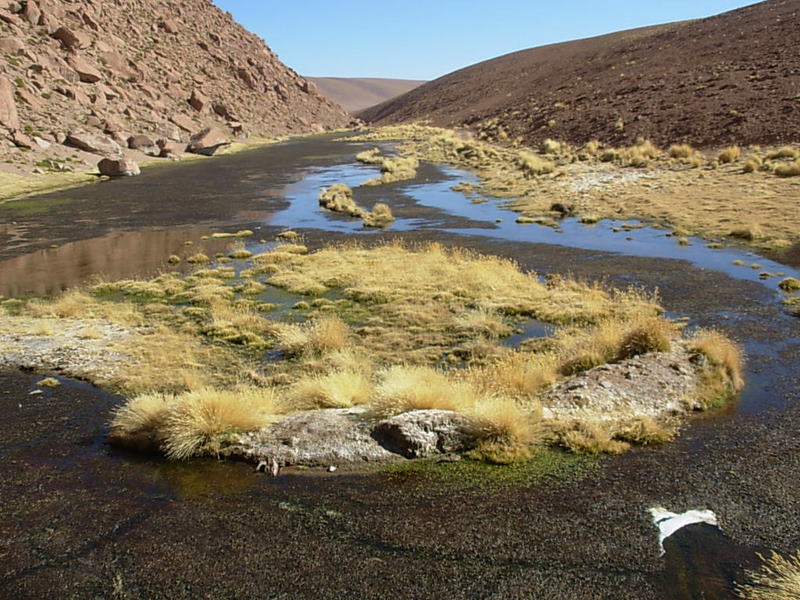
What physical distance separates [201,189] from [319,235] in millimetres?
18573

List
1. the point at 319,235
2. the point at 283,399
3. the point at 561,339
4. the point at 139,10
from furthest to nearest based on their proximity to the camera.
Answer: the point at 139,10, the point at 319,235, the point at 561,339, the point at 283,399

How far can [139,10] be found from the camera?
308ft

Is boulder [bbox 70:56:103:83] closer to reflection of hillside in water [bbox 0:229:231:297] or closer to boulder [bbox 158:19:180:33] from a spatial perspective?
boulder [bbox 158:19:180:33]

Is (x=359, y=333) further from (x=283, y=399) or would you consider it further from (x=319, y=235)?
(x=319, y=235)

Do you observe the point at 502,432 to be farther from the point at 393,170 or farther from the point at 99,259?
the point at 393,170

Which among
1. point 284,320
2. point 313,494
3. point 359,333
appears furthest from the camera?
point 284,320

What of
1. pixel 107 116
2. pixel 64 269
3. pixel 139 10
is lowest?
pixel 64 269

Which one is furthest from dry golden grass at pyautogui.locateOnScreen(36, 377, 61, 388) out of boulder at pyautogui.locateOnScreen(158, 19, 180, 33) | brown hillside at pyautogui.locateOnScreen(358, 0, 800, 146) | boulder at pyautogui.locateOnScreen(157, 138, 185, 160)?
boulder at pyautogui.locateOnScreen(158, 19, 180, 33)

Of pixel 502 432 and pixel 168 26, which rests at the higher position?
pixel 168 26

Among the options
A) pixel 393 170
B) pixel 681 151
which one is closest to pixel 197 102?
pixel 393 170

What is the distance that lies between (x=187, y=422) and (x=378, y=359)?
4157 mm

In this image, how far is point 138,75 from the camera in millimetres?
75000

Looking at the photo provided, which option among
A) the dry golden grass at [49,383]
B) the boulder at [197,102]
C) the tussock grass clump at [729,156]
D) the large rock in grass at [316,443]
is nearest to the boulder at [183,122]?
the boulder at [197,102]

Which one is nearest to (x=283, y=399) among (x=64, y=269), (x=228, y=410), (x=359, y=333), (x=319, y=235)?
(x=228, y=410)
